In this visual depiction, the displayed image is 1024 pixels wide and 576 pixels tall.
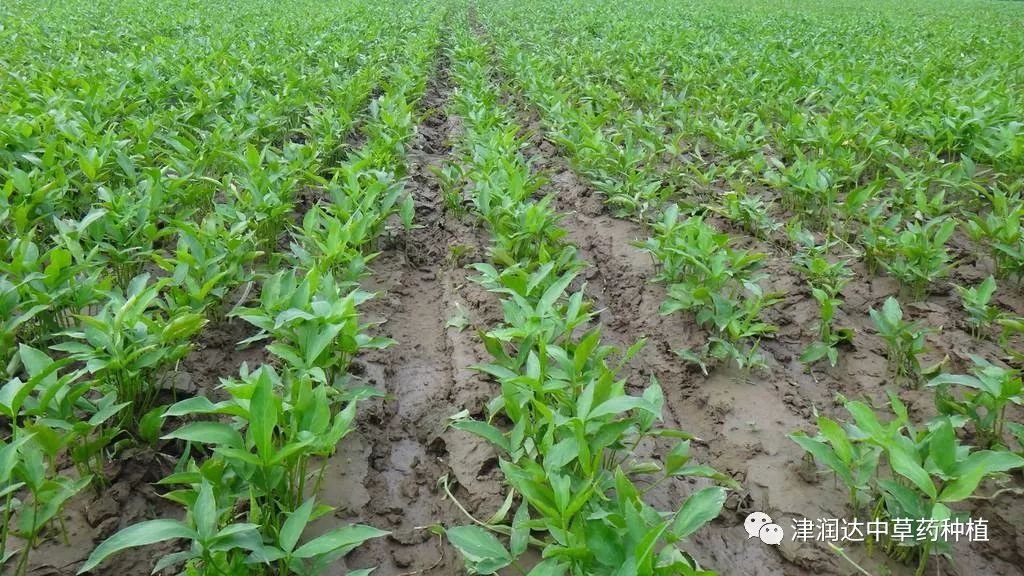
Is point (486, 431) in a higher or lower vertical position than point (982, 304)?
higher

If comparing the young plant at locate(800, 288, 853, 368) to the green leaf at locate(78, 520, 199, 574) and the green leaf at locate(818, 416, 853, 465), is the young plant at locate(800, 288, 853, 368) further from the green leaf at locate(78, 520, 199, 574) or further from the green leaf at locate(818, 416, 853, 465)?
the green leaf at locate(78, 520, 199, 574)

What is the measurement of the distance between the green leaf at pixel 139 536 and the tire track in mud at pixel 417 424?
0.63 meters

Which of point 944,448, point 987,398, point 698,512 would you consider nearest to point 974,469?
point 944,448

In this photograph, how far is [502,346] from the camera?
9.05 ft

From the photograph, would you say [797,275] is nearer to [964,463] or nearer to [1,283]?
[964,463]

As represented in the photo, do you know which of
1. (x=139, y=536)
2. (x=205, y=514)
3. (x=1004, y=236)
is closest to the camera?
(x=139, y=536)

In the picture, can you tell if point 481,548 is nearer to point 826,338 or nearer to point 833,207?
point 826,338

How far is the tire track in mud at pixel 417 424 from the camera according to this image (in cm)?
223

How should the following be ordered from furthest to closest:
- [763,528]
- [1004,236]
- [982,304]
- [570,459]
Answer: [1004,236]
[982,304]
[763,528]
[570,459]

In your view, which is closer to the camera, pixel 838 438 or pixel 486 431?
pixel 838 438

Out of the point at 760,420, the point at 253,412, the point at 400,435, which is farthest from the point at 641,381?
the point at 253,412

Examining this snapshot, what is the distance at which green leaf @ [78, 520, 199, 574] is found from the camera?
1541mm

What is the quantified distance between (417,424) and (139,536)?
1279mm

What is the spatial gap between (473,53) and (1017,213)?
778cm
